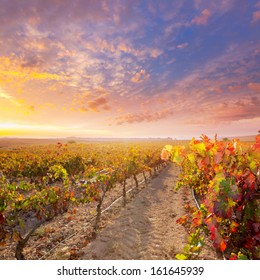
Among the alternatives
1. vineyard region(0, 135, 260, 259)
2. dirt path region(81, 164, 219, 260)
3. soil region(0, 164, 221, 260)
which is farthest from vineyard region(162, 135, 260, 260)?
dirt path region(81, 164, 219, 260)

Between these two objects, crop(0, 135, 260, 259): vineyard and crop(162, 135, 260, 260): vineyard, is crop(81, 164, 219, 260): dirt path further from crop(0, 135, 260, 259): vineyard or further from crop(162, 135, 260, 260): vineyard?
crop(162, 135, 260, 260): vineyard

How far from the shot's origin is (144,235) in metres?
7.23

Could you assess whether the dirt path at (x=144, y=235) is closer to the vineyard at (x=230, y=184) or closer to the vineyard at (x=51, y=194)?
the vineyard at (x=51, y=194)

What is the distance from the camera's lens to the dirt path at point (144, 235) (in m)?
6.04

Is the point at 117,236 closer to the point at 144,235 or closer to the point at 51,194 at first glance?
the point at 144,235

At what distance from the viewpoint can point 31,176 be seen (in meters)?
15.6

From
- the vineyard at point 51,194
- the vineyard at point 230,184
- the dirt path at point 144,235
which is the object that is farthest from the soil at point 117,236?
the vineyard at point 230,184

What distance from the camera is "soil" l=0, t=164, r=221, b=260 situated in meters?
6.06

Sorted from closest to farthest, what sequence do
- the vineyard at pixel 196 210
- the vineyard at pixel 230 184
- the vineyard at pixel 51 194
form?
1. the vineyard at pixel 230 184
2. the vineyard at pixel 196 210
3. the vineyard at pixel 51 194

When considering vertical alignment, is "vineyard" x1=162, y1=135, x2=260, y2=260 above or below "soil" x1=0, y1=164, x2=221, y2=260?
above

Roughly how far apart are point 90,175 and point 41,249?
3111 millimetres

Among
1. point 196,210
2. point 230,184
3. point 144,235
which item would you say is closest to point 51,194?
point 144,235

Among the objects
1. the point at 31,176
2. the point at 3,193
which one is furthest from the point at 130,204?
the point at 31,176

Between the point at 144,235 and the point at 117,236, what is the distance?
2.80 ft
